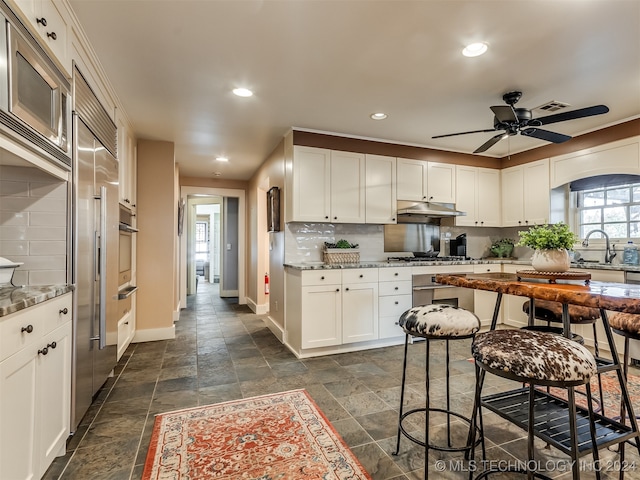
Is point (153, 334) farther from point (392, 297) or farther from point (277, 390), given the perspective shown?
point (392, 297)

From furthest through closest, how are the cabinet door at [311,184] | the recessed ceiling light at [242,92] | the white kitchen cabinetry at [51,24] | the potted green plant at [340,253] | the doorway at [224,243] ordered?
the doorway at [224,243]
the potted green plant at [340,253]
the cabinet door at [311,184]
the recessed ceiling light at [242,92]
the white kitchen cabinetry at [51,24]

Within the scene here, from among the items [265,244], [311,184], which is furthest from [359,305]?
[265,244]

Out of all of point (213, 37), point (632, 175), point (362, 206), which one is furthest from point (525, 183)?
point (213, 37)

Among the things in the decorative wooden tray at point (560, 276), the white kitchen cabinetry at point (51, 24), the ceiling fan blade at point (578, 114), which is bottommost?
the decorative wooden tray at point (560, 276)

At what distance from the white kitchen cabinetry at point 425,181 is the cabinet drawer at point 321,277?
143 cm

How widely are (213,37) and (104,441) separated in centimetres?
256

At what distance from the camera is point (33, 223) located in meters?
1.80

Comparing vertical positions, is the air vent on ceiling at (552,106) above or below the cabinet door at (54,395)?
above

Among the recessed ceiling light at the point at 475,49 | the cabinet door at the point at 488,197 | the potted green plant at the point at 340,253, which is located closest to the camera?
the recessed ceiling light at the point at 475,49

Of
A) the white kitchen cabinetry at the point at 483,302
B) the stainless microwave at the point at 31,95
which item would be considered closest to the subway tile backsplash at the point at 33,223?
the stainless microwave at the point at 31,95

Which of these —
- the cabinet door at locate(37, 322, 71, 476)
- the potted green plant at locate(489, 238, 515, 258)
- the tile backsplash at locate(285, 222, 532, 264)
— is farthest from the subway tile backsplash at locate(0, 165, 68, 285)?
the potted green plant at locate(489, 238, 515, 258)

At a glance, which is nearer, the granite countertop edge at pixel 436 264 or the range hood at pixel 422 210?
the granite countertop edge at pixel 436 264

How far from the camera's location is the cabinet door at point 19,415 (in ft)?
3.90

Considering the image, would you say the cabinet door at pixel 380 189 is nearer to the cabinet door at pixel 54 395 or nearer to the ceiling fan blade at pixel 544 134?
the ceiling fan blade at pixel 544 134
